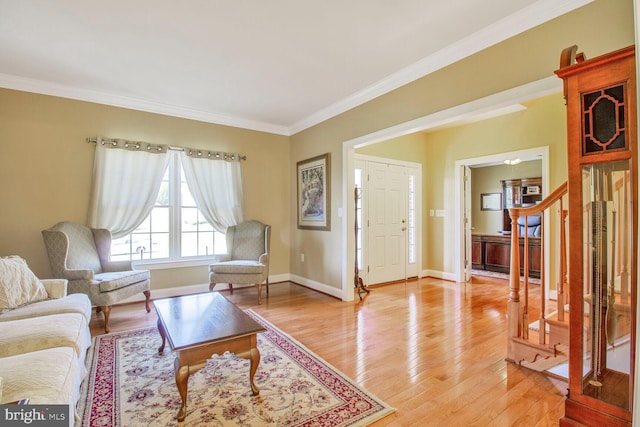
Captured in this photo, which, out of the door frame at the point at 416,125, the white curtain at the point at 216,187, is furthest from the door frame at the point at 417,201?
the white curtain at the point at 216,187

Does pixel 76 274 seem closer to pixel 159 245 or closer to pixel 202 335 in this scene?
pixel 159 245

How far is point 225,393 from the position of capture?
199 centimetres

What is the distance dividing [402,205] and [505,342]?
9.80 ft

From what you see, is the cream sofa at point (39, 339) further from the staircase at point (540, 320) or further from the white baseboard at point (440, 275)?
the white baseboard at point (440, 275)

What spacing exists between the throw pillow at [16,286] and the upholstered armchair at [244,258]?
1.82 meters

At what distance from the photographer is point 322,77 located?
134 inches

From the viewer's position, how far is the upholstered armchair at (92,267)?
9.93 feet

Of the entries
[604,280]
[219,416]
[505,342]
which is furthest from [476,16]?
[219,416]

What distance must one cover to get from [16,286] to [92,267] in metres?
1.20

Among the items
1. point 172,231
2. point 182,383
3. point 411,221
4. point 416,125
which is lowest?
point 182,383

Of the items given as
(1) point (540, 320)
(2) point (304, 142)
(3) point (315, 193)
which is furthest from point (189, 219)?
(1) point (540, 320)

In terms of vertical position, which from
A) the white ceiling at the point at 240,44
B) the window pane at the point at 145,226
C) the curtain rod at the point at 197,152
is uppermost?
the white ceiling at the point at 240,44

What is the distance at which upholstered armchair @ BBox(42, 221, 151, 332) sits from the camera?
303 cm

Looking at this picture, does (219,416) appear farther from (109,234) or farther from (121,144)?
(121,144)
